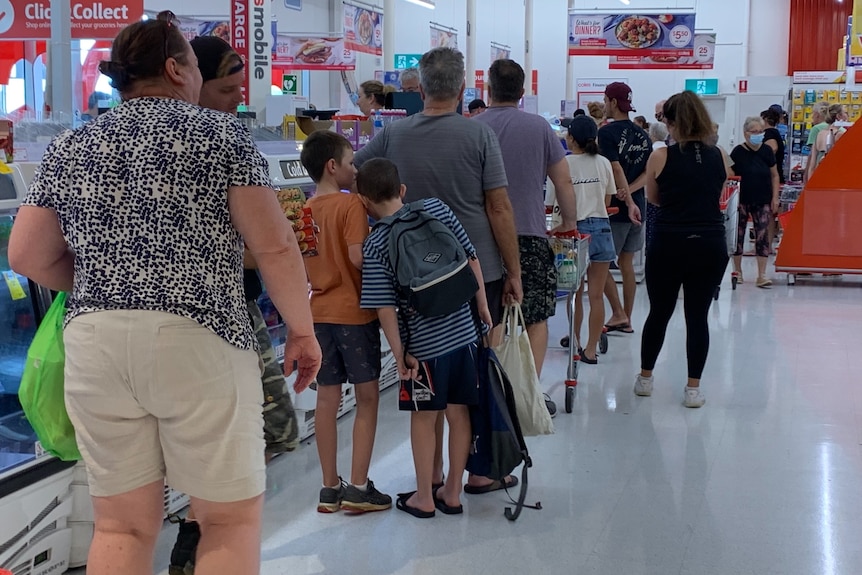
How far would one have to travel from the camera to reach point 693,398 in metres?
5.18

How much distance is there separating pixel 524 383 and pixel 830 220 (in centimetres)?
600

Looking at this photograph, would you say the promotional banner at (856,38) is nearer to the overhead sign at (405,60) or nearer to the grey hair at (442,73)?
the overhead sign at (405,60)

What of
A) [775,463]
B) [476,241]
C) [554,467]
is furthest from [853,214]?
[476,241]

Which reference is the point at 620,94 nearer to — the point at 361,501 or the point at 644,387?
the point at 644,387

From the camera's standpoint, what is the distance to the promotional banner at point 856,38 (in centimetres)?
1505

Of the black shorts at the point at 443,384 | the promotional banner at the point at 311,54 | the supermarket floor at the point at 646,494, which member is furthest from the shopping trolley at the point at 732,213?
the promotional banner at the point at 311,54

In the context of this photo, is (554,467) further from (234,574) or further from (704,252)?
(234,574)

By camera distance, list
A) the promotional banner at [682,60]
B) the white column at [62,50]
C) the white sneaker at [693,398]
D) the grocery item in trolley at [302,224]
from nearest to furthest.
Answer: the grocery item in trolley at [302,224] → the white sneaker at [693,398] → the white column at [62,50] → the promotional banner at [682,60]

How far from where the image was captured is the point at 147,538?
218cm

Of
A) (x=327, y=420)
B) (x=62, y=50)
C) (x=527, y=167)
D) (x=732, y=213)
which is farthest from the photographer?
(x=732, y=213)

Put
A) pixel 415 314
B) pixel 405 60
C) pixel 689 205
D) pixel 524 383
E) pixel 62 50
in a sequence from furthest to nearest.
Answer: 1. pixel 405 60
2. pixel 62 50
3. pixel 689 205
4. pixel 524 383
5. pixel 415 314

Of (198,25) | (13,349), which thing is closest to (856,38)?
(198,25)

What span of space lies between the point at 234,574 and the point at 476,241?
1.78 metres

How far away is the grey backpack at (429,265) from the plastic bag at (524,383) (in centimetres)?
53
